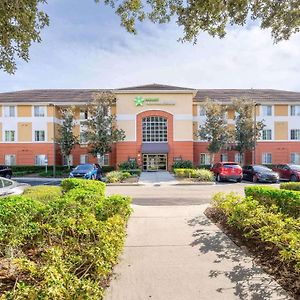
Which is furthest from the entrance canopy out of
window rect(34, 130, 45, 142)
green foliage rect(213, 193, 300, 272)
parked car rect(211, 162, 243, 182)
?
green foliage rect(213, 193, 300, 272)

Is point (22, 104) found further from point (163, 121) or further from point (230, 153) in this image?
point (230, 153)

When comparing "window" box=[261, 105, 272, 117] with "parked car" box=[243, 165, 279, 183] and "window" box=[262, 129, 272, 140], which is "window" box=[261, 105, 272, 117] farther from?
"parked car" box=[243, 165, 279, 183]

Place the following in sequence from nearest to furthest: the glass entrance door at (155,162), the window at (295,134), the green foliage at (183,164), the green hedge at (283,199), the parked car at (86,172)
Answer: the green hedge at (283,199) → the parked car at (86,172) → the green foliage at (183,164) → the glass entrance door at (155,162) → the window at (295,134)

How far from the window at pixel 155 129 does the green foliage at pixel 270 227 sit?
98.4 feet

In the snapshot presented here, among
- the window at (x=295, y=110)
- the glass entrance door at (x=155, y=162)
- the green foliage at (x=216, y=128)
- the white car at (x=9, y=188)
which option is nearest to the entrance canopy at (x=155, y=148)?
the glass entrance door at (x=155, y=162)

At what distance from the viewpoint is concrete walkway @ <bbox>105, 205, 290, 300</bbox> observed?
4488 mm

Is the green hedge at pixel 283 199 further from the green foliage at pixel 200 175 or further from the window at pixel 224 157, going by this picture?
the window at pixel 224 157

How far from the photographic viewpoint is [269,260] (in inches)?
225

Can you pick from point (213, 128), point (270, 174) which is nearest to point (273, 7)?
point (270, 174)

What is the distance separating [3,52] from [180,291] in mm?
6947

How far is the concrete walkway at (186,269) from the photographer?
4.49 metres

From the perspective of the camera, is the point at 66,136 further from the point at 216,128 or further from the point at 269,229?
the point at 269,229

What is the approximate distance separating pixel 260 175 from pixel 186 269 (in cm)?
2188

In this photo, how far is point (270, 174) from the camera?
2542 centimetres
